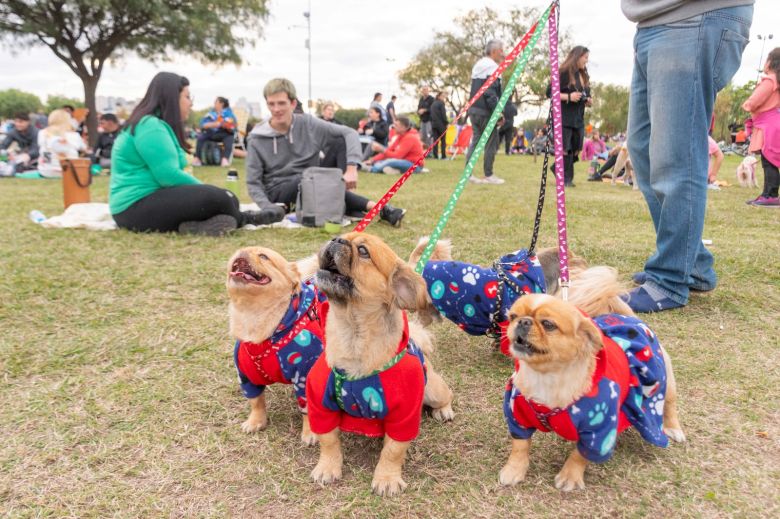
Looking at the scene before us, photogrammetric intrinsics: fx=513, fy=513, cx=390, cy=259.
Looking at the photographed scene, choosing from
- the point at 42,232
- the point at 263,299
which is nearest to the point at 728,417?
the point at 263,299

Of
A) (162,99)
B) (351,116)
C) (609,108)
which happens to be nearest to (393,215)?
(162,99)

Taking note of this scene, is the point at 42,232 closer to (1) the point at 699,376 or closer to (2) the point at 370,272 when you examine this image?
(2) the point at 370,272

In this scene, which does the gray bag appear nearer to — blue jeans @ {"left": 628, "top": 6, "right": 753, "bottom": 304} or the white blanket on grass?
the white blanket on grass

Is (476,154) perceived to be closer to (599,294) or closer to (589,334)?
(599,294)

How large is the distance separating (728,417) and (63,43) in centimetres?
2169

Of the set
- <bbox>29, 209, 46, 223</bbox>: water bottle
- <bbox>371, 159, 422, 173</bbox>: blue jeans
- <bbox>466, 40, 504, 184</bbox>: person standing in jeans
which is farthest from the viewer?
<bbox>371, 159, 422, 173</bbox>: blue jeans

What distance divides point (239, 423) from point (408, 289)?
1.18 metres

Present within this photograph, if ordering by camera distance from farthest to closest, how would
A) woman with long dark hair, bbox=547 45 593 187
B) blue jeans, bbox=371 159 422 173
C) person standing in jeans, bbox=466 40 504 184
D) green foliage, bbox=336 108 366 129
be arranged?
green foliage, bbox=336 108 366 129 → blue jeans, bbox=371 159 422 173 → person standing in jeans, bbox=466 40 504 184 → woman with long dark hair, bbox=547 45 593 187

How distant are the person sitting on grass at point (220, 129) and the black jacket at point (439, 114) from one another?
6.44m

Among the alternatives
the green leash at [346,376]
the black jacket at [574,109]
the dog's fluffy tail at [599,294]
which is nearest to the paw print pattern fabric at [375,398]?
the green leash at [346,376]

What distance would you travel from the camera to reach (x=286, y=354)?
2.33 metres

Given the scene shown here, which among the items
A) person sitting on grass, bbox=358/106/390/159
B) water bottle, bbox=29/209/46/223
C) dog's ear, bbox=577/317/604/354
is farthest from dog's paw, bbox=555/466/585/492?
person sitting on grass, bbox=358/106/390/159

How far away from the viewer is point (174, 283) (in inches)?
170

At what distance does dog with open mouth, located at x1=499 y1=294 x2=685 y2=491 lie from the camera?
179cm
